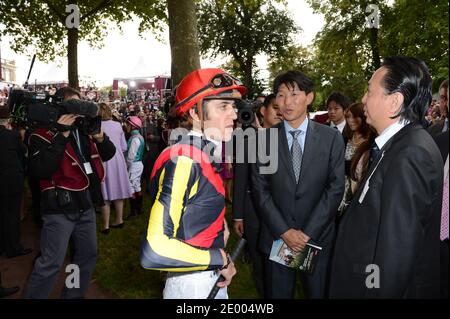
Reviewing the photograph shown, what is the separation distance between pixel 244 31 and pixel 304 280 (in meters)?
30.0

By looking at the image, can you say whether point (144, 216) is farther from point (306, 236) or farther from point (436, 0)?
point (436, 0)

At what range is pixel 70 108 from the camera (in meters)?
3.41

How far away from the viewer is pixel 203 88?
6.68 feet

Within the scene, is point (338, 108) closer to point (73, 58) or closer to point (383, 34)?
point (73, 58)

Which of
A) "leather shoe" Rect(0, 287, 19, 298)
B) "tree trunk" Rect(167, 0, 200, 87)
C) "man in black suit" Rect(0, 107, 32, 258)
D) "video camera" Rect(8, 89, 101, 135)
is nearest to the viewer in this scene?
"video camera" Rect(8, 89, 101, 135)

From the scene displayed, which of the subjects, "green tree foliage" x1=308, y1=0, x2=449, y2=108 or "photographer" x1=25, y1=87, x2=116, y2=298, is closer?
"photographer" x1=25, y1=87, x2=116, y2=298

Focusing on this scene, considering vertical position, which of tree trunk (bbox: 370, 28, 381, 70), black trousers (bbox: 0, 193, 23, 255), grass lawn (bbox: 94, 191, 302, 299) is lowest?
grass lawn (bbox: 94, 191, 302, 299)

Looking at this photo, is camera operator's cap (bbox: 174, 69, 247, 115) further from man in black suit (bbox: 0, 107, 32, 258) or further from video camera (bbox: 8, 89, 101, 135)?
man in black suit (bbox: 0, 107, 32, 258)

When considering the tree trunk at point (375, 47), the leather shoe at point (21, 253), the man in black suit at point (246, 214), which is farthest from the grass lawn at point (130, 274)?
the tree trunk at point (375, 47)

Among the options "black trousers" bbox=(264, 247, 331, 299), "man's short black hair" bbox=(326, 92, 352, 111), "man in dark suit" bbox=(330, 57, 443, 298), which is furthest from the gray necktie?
"man's short black hair" bbox=(326, 92, 352, 111)

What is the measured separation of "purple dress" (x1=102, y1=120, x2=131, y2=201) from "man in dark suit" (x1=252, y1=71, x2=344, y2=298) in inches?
152

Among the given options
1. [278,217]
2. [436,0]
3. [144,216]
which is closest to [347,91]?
[436,0]

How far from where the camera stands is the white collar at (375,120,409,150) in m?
2.14
